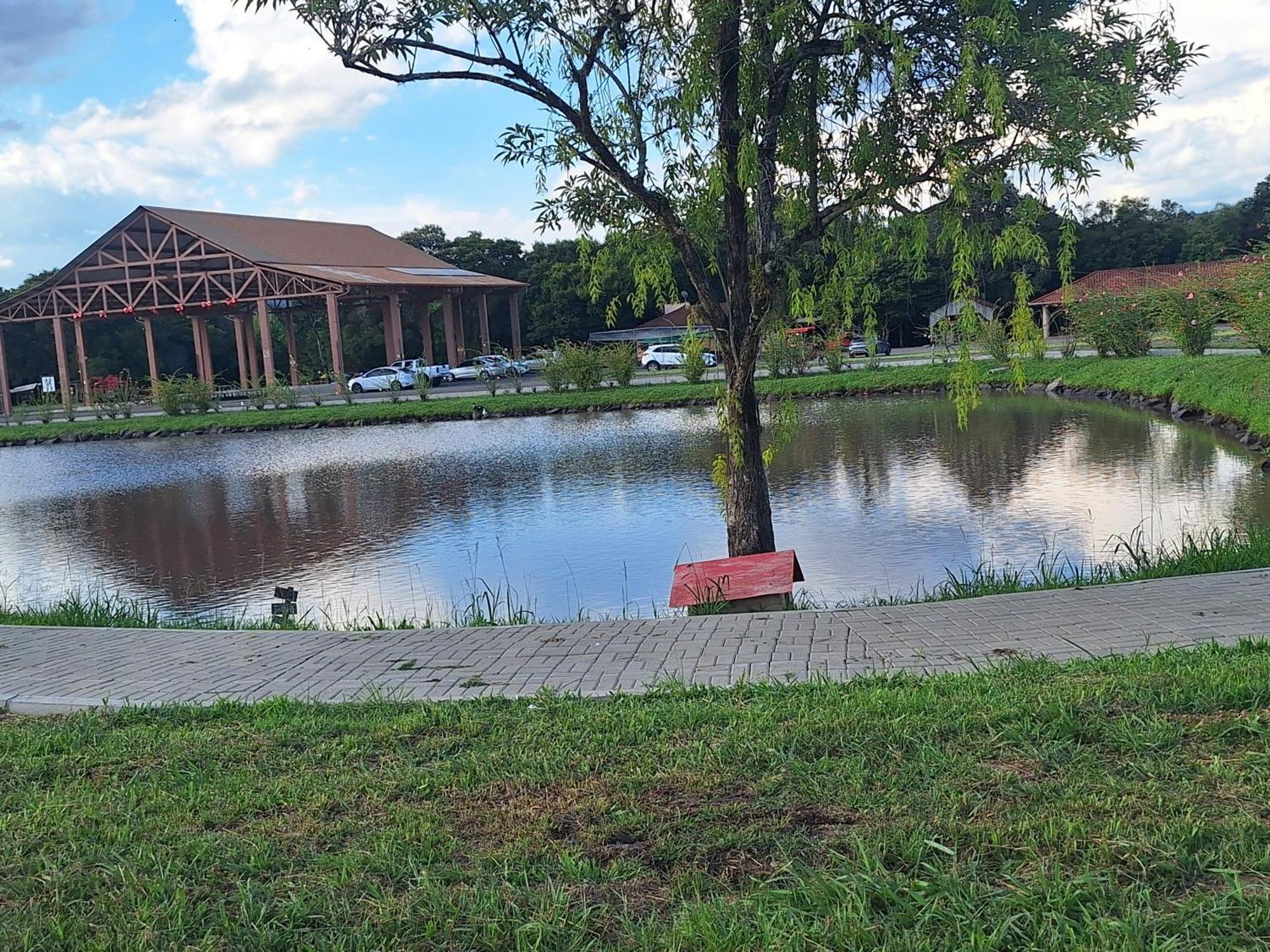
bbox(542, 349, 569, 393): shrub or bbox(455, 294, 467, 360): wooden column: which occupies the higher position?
bbox(455, 294, 467, 360): wooden column

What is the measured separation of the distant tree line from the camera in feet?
187

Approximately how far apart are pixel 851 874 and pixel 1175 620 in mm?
4085

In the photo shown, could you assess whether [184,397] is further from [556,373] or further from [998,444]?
[998,444]

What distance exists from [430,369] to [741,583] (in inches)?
1712

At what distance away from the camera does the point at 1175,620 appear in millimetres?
6430

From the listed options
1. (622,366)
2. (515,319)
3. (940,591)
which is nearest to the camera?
(940,591)

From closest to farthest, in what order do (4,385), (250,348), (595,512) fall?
(595,512), (4,385), (250,348)

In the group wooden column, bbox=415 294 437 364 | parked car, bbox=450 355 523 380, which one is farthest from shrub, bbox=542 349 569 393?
wooden column, bbox=415 294 437 364

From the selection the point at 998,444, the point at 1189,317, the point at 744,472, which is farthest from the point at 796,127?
the point at 1189,317

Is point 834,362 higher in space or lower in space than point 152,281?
lower

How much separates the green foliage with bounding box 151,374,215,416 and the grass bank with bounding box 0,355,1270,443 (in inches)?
27.0

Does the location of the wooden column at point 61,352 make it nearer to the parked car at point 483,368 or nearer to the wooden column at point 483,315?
the parked car at point 483,368

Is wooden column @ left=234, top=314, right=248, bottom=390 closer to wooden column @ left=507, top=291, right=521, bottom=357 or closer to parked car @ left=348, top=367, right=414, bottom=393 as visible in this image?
parked car @ left=348, top=367, right=414, bottom=393

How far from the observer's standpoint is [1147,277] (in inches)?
1549
